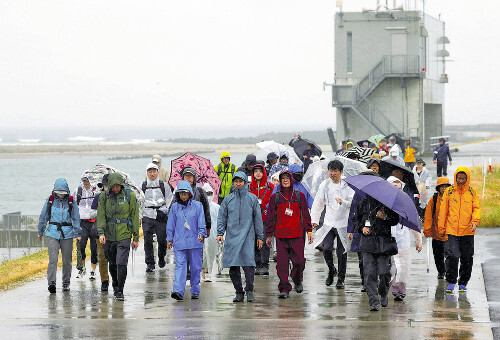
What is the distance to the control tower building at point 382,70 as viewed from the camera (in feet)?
164

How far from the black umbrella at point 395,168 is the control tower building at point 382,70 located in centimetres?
3558

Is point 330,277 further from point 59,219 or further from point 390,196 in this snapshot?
point 59,219

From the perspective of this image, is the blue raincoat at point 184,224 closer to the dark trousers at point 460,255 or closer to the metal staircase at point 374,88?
the dark trousers at point 460,255

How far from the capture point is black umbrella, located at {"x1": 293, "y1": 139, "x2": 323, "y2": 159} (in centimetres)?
2722

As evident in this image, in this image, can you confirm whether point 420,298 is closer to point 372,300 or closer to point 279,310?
Answer: point 372,300

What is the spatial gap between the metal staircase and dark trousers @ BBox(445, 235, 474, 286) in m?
36.5

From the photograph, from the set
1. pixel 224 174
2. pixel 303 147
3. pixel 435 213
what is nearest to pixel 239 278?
pixel 435 213

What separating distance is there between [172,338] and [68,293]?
3.94 metres

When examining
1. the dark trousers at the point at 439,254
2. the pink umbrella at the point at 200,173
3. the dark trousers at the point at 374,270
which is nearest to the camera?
the dark trousers at the point at 374,270

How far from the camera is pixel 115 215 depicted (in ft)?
45.1

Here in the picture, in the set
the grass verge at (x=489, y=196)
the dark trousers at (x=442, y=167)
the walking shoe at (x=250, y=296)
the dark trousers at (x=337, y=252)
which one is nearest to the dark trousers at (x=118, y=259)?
the walking shoe at (x=250, y=296)

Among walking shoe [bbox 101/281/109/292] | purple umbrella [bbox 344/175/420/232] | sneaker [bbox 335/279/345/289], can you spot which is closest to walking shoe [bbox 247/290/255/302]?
sneaker [bbox 335/279/345/289]

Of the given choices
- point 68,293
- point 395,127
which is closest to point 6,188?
point 395,127

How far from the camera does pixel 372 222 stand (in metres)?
12.4
